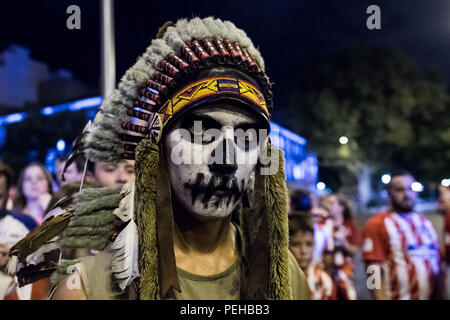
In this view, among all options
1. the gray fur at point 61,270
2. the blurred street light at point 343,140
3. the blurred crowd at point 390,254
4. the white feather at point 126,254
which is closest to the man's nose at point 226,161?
the white feather at point 126,254

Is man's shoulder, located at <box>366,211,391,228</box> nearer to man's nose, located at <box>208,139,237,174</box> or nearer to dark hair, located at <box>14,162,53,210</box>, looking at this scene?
man's nose, located at <box>208,139,237,174</box>

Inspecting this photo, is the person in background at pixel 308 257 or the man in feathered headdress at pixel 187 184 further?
the person in background at pixel 308 257

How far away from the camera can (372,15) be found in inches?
103

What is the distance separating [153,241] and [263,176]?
53 cm

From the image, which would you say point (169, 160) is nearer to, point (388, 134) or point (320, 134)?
point (320, 134)

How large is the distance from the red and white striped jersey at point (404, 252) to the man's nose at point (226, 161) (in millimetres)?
3087

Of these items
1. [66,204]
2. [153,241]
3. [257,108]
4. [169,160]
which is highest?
[257,108]

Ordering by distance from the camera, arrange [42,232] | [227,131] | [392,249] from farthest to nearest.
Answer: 1. [392,249]
2. [42,232]
3. [227,131]

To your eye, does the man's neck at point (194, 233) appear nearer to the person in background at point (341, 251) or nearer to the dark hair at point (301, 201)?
the dark hair at point (301, 201)

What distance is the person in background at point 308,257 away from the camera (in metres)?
3.32

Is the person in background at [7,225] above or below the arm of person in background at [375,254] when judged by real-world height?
above

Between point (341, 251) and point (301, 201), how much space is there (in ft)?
4.02

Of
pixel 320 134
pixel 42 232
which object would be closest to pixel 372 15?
pixel 42 232

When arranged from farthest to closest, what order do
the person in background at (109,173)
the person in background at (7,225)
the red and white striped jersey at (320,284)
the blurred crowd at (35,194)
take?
the red and white striped jersey at (320,284) < the person in background at (7,225) < the blurred crowd at (35,194) < the person in background at (109,173)
